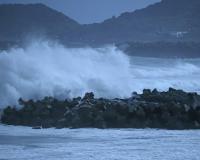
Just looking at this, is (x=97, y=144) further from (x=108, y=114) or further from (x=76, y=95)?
(x=76, y=95)

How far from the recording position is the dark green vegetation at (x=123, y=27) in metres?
71.2

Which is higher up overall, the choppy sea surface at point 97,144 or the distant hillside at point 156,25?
the distant hillside at point 156,25

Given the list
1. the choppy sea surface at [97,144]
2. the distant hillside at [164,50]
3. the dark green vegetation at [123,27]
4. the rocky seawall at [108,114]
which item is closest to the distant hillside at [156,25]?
the dark green vegetation at [123,27]

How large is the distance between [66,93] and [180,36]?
87.6 metres

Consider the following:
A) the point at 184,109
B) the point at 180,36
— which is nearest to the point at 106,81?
the point at 184,109

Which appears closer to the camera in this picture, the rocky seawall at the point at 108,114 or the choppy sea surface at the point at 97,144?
the choppy sea surface at the point at 97,144

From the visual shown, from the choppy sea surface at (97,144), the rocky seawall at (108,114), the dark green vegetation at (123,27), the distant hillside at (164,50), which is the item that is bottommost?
the choppy sea surface at (97,144)

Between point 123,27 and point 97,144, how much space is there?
106m

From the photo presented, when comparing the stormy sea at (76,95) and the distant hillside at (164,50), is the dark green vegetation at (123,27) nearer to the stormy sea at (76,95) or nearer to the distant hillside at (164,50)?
the distant hillside at (164,50)

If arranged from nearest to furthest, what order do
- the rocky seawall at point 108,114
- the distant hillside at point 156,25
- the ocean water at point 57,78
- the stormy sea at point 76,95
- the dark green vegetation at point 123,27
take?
the stormy sea at point 76,95 < the rocky seawall at point 108,114 < the ocean water at point 57,78 < the dark green vegetation at point 123,27 < the distant hillside at point 156,25

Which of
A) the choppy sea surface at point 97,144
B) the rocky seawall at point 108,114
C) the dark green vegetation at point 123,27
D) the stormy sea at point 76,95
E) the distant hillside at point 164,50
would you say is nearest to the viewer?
the choppy sea surface at point 97,144

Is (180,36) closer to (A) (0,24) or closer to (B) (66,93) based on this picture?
(A) (0,24)

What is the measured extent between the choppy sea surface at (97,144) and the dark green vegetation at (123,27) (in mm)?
48983

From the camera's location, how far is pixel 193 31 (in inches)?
4316
